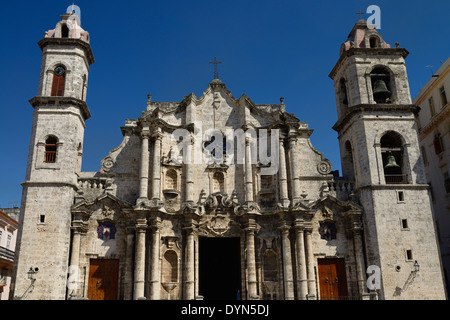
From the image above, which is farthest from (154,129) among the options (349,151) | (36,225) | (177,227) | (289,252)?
(349,151)

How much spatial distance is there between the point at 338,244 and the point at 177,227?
353 inches

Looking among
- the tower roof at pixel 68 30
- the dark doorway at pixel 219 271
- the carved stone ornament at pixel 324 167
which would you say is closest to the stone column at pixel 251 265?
the dark doorway at pixel 219 271

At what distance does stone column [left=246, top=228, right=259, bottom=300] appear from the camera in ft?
78.0

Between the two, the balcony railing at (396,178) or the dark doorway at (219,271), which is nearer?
the balcony railing at (396,178)

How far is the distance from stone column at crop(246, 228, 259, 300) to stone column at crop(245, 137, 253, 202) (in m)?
1.99

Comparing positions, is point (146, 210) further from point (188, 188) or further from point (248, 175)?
point (248, 175)

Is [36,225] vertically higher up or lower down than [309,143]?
lower down

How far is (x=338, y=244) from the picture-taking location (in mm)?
25125

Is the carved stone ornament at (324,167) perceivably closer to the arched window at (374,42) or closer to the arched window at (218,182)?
the arched window at (218,182)

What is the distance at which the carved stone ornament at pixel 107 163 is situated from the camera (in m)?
25.9

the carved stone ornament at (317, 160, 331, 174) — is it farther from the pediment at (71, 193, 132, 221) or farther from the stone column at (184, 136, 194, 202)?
the pediment at (71, 193, 132, 221)

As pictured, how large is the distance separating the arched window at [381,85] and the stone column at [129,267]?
53.7 feet

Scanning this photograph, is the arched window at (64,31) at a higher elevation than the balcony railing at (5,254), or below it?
higher
